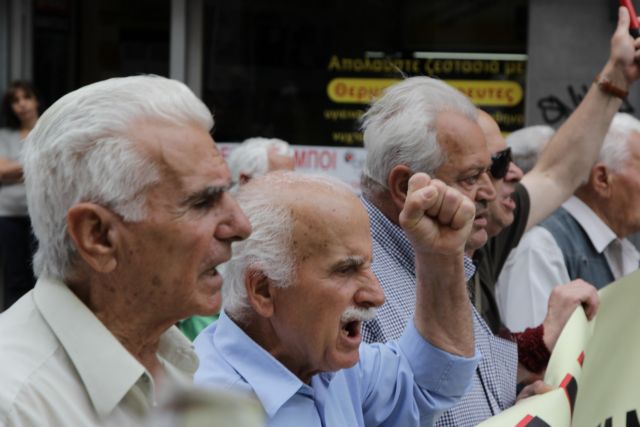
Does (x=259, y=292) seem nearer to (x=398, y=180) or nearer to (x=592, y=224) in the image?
(x=398, y=180)

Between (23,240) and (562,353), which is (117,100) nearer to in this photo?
(562,353)

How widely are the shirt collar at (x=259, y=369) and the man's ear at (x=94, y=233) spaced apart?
1.88ft

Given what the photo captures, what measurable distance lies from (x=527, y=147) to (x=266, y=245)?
4.01 metres

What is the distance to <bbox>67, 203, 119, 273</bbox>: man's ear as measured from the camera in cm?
199

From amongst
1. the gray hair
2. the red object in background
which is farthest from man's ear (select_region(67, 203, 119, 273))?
the gray hair

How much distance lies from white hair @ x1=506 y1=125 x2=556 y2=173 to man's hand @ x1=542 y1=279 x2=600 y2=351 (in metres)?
2.76

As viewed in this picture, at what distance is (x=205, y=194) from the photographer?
2072 millimetres

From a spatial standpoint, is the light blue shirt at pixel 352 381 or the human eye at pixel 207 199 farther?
the light blue shirt at pixel 352 381

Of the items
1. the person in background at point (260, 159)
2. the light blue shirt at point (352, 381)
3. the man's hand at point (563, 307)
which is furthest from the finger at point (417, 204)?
the person in background at point (260, 159)

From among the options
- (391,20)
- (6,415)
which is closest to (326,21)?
(391,20)

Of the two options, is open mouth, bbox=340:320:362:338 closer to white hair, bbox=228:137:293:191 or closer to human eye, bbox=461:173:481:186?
human eye, bbox=461:173:481:186

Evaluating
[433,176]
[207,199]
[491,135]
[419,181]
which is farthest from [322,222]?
[491,135]

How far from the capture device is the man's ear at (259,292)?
2564 mm

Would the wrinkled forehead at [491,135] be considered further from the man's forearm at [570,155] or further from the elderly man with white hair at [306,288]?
the elderly man with white hair at [306,288]
